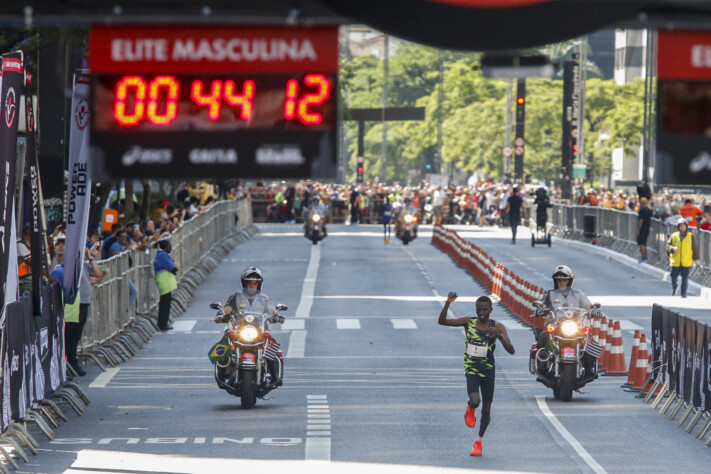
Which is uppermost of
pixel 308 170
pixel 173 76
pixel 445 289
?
pixel 173 76

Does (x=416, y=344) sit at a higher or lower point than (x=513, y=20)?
lower

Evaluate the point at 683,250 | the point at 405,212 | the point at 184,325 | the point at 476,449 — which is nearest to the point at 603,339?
the point at 476,449

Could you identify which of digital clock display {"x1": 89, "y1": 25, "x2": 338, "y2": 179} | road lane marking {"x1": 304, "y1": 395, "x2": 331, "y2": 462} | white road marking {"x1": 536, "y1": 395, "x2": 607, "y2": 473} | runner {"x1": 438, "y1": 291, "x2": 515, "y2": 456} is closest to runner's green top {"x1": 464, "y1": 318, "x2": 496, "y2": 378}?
runner {"x1": 438, "y1": 291, "x2": 515, "y2": 456}

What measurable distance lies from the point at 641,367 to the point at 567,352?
2.06 metres

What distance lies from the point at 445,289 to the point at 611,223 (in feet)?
41.9

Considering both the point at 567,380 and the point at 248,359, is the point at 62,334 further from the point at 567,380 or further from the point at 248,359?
the point at 567,380

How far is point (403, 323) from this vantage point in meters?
31.8

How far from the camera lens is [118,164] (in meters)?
9.00

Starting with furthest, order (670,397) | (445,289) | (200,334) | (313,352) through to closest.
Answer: (445,289)
(200,334)
(313,352)
(670,397)

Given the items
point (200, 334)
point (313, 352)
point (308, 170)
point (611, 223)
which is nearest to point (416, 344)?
point (313, 352)

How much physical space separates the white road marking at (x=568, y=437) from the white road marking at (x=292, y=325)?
1036 centimetres

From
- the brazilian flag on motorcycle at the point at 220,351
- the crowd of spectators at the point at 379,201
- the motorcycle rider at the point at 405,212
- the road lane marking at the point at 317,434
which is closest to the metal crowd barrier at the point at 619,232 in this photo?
the motorcycle rider at the point at 405,212

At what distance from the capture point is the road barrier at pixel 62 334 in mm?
16094

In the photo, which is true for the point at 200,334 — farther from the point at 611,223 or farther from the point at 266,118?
the point at 611,223
